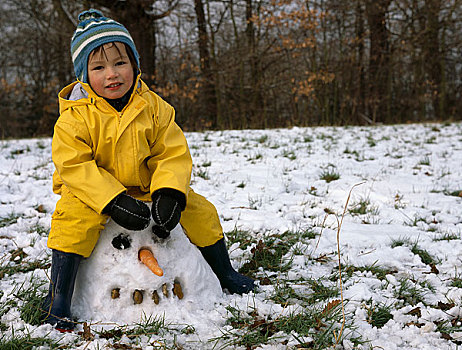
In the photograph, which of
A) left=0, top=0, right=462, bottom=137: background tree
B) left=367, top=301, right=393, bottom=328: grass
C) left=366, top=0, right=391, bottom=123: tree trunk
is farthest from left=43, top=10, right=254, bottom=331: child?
left=366, top=0, right=391, bottom=123: tree trunk

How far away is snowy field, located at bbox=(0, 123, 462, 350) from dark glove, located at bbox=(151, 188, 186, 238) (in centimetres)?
29

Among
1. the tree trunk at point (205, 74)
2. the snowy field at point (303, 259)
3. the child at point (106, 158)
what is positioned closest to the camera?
the snowy field at point (303, 259)

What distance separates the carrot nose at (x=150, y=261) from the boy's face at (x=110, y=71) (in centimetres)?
88

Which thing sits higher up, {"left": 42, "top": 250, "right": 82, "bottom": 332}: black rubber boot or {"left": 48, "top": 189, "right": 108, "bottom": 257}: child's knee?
{"left": 48, "top": 189, "right": 108, "bottom": 257}: child's knee

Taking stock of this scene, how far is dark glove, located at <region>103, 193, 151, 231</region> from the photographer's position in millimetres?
1977

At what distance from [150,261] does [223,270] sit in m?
0.56

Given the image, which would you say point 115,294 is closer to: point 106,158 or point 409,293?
point 106,158

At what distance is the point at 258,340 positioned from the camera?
1.87 meters

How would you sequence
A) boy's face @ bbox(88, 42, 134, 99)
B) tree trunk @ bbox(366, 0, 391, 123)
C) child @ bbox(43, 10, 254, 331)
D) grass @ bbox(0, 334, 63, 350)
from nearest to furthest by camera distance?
grass @ bbox(0, 334, 63, 350) → child @ bbox(43, 10, 254, 331) → boy's face @ bbox(88, 42, 134, 99) → tree trunk @ bbox(366, 0, 391, 123)

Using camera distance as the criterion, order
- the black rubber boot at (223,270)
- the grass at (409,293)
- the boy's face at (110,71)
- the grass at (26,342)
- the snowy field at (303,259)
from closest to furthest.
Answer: the grass at (26,342) → the snowy field at (303,259) → the boy's face at (110,71) → the grass at (409,293) → the black rubber boot at (223,270)

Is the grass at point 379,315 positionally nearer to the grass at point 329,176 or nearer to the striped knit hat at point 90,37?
the striped knit hat at point 90,37

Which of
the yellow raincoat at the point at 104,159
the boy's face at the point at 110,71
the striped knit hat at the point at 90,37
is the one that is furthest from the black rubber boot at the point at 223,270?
the striped knit hat at the point at 90,37

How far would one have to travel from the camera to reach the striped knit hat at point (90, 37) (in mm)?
2113

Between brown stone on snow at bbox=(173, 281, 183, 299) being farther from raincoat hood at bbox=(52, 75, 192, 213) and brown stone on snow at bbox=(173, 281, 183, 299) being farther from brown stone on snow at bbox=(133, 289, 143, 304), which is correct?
raincoat hood at bbox=(52, 75, 192, 213)
